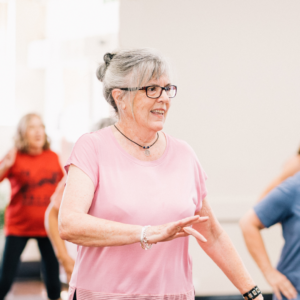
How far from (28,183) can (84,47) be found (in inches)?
105

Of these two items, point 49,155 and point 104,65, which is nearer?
point 104,65

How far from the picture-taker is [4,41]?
6.33 meters

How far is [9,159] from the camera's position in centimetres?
350

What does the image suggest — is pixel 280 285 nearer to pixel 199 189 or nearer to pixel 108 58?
pixel 199 189

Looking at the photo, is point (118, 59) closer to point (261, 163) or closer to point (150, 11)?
point (150, 11)

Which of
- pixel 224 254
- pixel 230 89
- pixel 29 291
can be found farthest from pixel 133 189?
pixel 29 291

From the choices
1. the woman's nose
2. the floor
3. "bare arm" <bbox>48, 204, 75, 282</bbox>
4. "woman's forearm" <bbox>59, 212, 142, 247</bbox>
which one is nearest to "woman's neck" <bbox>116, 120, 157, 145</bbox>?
the woman's nose

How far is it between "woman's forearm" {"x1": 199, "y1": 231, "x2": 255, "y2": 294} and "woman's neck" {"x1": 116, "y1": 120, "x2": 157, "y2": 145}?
16.5 inches

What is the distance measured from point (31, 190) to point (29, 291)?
1.43 m

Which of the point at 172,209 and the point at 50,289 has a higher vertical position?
the point at 172,209

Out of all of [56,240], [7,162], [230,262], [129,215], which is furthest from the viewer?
[7,162]

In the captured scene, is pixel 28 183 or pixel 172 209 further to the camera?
pixel 28 183

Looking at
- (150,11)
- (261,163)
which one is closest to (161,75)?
(150,11)

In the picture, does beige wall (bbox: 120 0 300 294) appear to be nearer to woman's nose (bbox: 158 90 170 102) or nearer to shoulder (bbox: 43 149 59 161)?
shoulder (bbox: 43 149 59 161)
